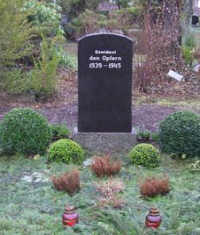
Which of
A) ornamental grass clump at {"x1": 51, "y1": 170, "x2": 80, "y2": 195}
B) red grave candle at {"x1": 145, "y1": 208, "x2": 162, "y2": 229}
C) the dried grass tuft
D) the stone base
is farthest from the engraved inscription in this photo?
red grave candle at {"x1": 145, "y1": 208, "x2": 162, "y2": 229}

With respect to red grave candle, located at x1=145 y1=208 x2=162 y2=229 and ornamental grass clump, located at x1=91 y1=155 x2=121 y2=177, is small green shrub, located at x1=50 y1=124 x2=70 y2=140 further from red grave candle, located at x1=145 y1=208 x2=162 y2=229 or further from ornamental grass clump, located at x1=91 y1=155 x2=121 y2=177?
red grave candle, located at x1=145 y1=208 x2=162 y2=229

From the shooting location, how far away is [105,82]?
26.6ft

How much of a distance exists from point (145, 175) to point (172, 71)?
7673 mm

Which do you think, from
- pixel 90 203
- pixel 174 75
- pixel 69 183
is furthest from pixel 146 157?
pixel 174 75

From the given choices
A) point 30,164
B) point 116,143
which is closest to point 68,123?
point 116,143

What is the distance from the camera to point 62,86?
45.4 ft

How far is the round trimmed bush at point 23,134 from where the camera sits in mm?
7504

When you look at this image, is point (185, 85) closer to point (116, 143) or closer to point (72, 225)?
point (116, 143)

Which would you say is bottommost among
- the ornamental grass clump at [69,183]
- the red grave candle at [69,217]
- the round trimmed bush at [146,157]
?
the round trimmed bush at [146,157]

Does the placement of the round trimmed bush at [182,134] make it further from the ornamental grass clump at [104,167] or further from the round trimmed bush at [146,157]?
the ornamental grass clump at [104,167]

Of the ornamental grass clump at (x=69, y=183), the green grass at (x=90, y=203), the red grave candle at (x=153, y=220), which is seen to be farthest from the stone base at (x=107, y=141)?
the red grave candle at (x=153, y=220)

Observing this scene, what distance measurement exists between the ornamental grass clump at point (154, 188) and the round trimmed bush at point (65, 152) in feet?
5.44

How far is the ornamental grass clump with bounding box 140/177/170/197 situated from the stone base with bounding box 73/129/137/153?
2275 mm

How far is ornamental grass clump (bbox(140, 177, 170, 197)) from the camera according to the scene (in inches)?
222
